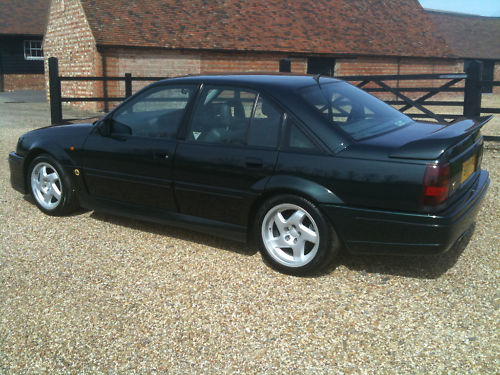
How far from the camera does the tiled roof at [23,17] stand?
3106 cm

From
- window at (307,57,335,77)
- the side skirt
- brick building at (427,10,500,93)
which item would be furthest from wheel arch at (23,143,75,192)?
brick building at (427,10,500,93)

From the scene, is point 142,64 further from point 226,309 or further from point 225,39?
point 226,309

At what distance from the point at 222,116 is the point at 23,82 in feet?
104

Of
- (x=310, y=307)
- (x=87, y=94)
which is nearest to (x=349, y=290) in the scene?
(x=310, y=307)

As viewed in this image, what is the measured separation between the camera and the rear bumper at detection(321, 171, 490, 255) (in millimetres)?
3537

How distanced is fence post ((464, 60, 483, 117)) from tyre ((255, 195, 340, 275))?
23.2ft

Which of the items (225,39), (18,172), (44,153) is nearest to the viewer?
(44,153)

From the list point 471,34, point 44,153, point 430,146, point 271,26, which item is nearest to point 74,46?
point 271,26

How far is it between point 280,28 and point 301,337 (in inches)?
894

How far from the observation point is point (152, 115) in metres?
4.91

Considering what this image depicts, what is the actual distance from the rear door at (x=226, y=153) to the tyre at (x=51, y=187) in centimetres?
156

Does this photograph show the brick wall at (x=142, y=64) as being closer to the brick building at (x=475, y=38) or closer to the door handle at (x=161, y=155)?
the door handle at (x=161, y=155)

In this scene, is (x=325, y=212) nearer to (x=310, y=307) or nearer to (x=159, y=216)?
(x=310, y=307)

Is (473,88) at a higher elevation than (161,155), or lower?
higher
